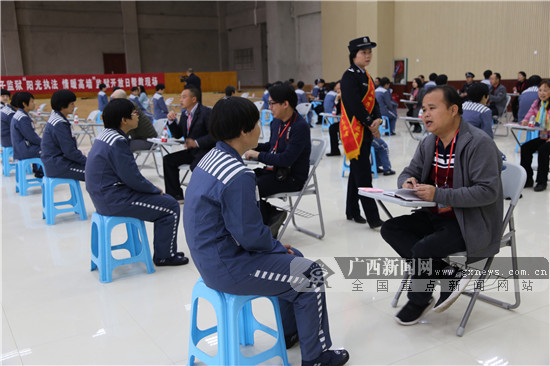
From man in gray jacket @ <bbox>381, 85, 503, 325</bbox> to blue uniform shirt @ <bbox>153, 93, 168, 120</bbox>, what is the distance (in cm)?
811

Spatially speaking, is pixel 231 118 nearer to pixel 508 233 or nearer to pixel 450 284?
pixel 450 284

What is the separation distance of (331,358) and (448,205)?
889 millimetres

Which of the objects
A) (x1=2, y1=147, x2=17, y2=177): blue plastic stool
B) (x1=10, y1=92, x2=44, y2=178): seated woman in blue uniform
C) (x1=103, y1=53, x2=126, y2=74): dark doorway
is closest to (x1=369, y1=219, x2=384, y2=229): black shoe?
(x1=10, y1=92, x2=44, y2=178): seated woman in blue uniform

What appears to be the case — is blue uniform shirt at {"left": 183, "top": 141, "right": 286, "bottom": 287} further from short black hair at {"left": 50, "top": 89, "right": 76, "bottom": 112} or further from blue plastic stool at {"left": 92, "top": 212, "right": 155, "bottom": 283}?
short black hair at {"left": 50, "top": 89, "right": 76, "bottom": 112}

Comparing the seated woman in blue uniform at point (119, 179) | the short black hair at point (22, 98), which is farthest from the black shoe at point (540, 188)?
the short black hair at point (22, 98)

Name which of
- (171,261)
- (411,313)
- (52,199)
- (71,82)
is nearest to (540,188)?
(411,313)

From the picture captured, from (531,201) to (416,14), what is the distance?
11.1 m

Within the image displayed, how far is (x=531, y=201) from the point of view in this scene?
192 inches

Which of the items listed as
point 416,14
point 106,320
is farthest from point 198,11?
point 106,320

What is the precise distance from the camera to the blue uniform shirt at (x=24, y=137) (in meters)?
5.64

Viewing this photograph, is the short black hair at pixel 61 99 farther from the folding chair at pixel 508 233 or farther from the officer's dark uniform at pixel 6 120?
the folding chair at pixel 508 233

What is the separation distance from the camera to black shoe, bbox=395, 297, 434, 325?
2.49m

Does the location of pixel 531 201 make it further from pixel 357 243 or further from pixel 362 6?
pixel 362 6

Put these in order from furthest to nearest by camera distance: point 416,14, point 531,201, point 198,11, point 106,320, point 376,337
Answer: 1. point 198,11
2. point 416,14
3. point 531,201
4. point 106,320
5. point 376,337
